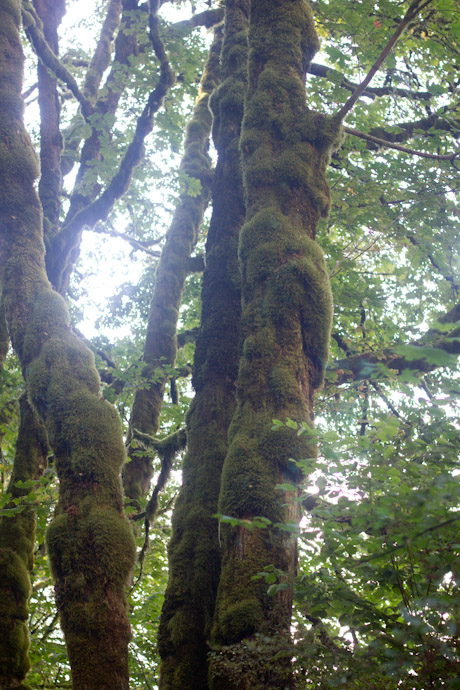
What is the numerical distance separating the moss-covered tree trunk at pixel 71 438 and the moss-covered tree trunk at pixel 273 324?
2.16 feet

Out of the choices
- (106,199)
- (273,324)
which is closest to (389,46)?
(273,324)

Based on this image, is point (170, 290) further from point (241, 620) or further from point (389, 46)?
point (241, 620)

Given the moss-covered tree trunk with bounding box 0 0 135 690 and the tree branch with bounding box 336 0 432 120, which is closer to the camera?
the moss-covered tree trunk with bounding box 0 0 135 690

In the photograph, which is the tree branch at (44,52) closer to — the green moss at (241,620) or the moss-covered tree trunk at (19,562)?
the moss-covered tree trunk at (19,562)

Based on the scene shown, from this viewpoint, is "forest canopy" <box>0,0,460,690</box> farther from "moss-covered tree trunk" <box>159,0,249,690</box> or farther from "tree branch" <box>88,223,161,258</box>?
"tree branch" <box>88,223,161,258</box>

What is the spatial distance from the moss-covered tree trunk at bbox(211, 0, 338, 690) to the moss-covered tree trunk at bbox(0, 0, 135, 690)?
0.66m

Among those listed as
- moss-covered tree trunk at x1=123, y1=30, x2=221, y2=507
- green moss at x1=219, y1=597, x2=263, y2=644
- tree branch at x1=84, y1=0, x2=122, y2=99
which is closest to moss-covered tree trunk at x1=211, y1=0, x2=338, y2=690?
green moss at x1=219, y1=597, x2=263, y2=644

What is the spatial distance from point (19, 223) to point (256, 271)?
7.87ft

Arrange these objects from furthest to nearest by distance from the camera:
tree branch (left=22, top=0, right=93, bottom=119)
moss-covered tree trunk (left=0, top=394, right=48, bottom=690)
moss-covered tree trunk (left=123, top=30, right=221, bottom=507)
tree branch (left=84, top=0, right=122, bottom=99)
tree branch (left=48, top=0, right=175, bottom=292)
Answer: tree branch (left=84, top=0, right=122, bottom=99), tree branch (left=22, top=0, right=93, bottom=119), moss-covered tree trunk (left=123, top=30, right=221, bottom=507), tree branch (left=48, top=0, right=175, bottom=292), moss-covered tree trunk (left=0, top=394, right=48, bottom=690)

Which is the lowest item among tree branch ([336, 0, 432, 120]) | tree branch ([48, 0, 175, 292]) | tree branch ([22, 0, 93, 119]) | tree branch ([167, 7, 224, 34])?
tree branch ([336, 0, 432, 120])

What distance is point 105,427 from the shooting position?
3814 millimetres

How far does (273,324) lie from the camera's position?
3838 mm

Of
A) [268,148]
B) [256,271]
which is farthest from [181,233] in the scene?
[256,271]

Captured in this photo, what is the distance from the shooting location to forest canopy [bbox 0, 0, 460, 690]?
261 cm
